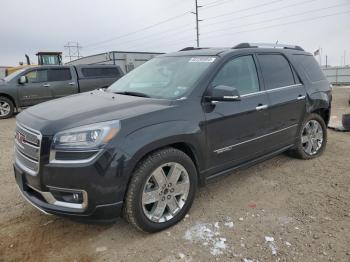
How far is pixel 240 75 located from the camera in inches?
151

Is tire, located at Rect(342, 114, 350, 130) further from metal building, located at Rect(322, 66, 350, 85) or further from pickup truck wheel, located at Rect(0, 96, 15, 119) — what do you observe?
metal building, located at Rect(322, 66, 350, 85)

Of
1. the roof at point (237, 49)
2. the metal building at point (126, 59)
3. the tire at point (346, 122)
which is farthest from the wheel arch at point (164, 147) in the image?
the metal building at point (126, 59)

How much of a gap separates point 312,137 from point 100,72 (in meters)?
9.02

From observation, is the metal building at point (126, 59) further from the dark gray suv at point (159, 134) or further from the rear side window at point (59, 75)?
the dark gray suv at point (159, 134)

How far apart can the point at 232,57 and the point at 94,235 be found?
2.46 meters

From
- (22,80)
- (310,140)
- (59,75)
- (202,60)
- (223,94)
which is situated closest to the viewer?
(223,94)

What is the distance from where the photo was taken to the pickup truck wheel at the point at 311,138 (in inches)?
192

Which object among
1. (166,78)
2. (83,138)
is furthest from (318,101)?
(83,138)

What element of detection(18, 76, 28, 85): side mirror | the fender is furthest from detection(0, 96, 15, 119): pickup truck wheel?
the fender

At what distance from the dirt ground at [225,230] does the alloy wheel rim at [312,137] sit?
2.64ft

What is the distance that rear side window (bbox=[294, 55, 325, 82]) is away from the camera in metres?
4.90

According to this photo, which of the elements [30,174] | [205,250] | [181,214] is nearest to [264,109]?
[181,214]

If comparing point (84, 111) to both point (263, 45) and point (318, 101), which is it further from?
point (318, 101)

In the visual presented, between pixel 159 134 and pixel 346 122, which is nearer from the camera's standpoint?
pixel 159 134
